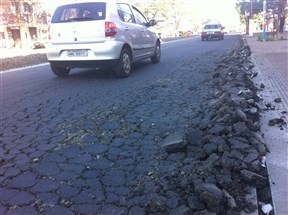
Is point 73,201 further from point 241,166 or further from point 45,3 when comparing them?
point 45,3

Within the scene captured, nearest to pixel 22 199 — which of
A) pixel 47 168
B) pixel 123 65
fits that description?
pixel 47 168

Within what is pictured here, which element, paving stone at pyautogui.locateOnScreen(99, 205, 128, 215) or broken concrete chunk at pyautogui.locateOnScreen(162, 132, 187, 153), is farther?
broken concrete chunk at pyautogui.locateOnScreen(162, 132, 187, 153)

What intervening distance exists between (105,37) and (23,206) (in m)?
5.12

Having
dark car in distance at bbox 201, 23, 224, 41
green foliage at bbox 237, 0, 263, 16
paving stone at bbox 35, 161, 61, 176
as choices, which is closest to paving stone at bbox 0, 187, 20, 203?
paving stone at bbox 35, 161, 61, 176

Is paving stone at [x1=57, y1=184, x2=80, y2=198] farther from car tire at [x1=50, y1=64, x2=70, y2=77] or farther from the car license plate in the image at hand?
car tire at [x1=50, y1=64, x2=70, y2=77]

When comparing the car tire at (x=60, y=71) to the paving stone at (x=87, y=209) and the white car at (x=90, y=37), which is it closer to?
the white car at (x=90, y=37)

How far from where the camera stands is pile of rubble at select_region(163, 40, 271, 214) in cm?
245

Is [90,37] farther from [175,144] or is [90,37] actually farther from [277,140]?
[277,140]

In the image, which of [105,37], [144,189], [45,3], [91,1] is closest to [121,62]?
[105,37]

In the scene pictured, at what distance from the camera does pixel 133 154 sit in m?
3.45

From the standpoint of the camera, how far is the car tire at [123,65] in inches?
297

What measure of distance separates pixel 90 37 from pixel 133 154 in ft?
14.2

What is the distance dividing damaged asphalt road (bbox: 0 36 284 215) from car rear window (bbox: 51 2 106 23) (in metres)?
2.26

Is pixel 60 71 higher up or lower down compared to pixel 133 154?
higher up
